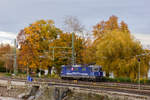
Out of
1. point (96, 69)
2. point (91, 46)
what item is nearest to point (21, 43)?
point (91, 46)

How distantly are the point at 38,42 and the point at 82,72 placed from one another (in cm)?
1577

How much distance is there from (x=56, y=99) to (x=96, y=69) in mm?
13775

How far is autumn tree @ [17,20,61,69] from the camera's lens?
48.6m

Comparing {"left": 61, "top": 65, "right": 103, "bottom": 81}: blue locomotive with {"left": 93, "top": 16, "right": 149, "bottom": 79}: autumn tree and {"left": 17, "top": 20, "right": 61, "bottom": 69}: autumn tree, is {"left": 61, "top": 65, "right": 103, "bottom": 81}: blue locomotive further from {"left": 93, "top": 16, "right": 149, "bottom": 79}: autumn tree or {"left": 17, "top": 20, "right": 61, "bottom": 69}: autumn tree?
{"left": 17, "top": 20, "right": 61, "bottom": 69}: autumn tree

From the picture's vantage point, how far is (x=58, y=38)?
50.0 meters

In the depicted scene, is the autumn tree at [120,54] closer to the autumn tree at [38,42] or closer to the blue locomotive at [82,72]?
the blue locomotive at [82,72]

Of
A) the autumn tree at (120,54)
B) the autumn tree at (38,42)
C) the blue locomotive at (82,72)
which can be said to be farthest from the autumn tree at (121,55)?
the autumn tree at (38,42)

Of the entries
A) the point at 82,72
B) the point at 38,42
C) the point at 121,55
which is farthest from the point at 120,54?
the point at 38,42

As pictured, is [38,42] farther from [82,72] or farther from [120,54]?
[120,54]

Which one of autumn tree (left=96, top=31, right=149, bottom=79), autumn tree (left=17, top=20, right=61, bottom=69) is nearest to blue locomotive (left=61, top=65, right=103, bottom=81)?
autumn tree (left=96, top=31, right=149, bottom=79)

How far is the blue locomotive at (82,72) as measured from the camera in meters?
37.2

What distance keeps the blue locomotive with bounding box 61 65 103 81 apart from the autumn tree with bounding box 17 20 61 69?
837cm

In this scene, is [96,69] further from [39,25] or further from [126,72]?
[39,25]

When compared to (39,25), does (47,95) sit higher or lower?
lower
